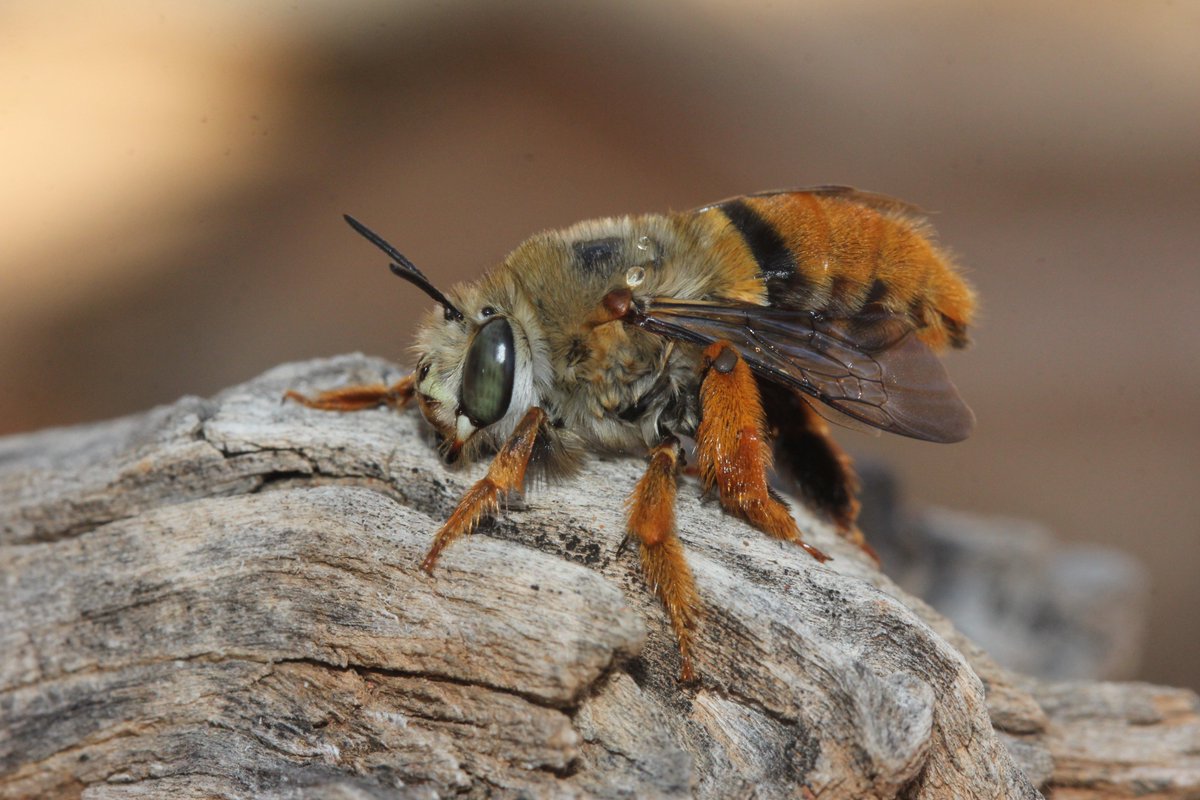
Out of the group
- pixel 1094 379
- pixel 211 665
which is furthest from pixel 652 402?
pixel 1094 379

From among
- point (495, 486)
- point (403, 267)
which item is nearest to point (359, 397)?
point (403, 267)

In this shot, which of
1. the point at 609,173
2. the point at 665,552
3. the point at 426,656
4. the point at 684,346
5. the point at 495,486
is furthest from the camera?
the point at 609,173

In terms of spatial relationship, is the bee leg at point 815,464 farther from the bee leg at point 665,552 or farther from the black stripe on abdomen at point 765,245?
the bee leg at point 665,552

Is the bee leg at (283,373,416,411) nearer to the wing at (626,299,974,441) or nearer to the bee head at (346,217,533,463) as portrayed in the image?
the bee head at (346,217,533,463)

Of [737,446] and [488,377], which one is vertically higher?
[737,446]

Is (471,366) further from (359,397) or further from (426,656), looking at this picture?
(426,656)

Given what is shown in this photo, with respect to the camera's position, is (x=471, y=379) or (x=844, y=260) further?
(x=844, y=260)

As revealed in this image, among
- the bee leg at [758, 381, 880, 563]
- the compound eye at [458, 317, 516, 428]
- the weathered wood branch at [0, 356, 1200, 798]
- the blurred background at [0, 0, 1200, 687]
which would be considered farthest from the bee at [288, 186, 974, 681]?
the blurred background at [0, 0, 1200, 687]
